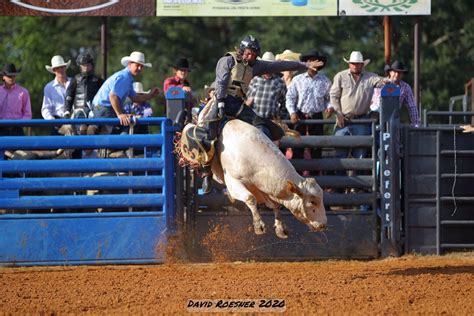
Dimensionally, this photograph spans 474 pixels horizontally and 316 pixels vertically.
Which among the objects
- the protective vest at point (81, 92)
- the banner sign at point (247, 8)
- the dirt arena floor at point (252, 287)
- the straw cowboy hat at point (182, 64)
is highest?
the banner sign at point (247, 8)

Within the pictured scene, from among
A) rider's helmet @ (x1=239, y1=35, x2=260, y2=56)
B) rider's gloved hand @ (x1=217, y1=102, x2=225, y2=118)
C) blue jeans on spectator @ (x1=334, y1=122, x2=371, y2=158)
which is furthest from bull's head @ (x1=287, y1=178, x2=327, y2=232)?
blue jeans on spectator @ (x1=334, y1=122, x2=371, y2=158)

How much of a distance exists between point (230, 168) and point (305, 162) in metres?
1.62

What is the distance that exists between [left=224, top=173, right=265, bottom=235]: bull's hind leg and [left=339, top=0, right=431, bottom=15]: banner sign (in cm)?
376

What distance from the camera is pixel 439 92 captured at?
31.2 meters

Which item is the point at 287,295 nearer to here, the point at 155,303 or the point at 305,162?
the point at 155,303

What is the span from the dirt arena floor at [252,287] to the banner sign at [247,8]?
12.1ft

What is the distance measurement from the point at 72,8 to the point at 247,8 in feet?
8.11

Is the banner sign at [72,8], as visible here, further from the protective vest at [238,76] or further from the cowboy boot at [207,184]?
the cowboy boot at [207,184]

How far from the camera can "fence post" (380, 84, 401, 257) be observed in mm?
11773

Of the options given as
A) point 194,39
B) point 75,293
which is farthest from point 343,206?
point 194,39

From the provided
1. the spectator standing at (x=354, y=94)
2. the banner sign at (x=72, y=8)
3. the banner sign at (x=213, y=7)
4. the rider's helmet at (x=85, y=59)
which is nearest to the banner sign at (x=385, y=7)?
the banner sign at (x=213, y=7)

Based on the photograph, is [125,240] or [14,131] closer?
[125,240]

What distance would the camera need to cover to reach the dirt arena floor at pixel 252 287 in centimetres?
845

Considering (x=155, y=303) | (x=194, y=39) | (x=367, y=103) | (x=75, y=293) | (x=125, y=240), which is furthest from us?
(x=194, y=39)
